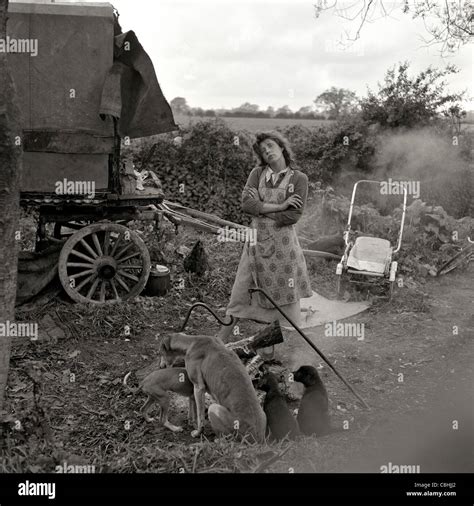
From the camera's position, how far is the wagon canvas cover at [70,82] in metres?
7.45

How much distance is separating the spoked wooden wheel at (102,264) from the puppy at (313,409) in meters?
3.21

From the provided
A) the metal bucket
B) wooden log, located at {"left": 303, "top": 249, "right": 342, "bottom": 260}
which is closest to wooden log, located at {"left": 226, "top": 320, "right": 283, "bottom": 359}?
the metal bucket

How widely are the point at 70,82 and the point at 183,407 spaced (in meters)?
3.96

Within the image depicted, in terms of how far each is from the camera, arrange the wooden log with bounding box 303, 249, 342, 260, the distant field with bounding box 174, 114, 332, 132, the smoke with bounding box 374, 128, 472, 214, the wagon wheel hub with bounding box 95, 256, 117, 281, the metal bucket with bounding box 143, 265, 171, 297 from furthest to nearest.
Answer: the distant field with bounding box 174, 114, 332, 132
the smoke with bounding box 374, 128, 472, 214
the wooden log with bounding box 303, 249, 342, 260
the metal bucket with bounding box 143, 265, 171, 297
the wagon wheel hub with bounding box 95, 256, 117, 281

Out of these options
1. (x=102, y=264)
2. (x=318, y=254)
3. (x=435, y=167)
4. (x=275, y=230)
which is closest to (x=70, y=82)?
(x=102, y=264)

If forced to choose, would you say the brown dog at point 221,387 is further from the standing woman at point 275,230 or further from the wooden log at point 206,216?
the wooden log at point 206,216

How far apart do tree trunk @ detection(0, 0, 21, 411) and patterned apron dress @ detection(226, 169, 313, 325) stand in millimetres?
2520

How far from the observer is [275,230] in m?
6.62

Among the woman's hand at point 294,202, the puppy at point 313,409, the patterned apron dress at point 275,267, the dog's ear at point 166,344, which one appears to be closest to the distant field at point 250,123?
the patterned apron dress at point 275,267

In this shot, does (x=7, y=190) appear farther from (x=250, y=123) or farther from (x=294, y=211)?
(x=250, y=123)

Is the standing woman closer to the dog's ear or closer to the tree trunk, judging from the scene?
the dog's ear

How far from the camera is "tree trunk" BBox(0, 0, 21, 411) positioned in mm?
4656

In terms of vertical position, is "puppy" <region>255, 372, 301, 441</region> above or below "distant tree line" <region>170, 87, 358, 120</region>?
below

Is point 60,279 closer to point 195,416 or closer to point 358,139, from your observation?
point 195,416
